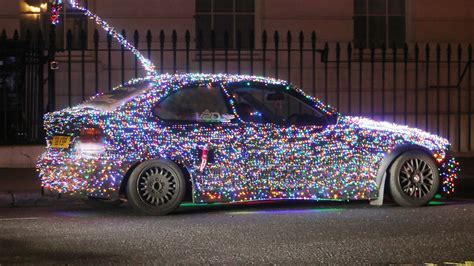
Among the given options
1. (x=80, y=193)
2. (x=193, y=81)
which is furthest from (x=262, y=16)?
(x=80, y=193)

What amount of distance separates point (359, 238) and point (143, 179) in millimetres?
2466

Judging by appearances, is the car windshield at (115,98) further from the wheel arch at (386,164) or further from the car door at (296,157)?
the wheel arch at (386,164)

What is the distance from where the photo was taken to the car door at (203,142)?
9.17 metres

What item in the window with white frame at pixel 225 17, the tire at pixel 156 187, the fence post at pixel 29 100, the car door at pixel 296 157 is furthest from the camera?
the window with white frame at pixel 225 17

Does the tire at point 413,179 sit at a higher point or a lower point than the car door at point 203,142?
lower

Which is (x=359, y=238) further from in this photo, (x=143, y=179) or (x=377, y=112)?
(x=377, y=112)

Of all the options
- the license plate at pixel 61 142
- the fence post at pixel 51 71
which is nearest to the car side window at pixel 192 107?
the license plate at pixel 61 142

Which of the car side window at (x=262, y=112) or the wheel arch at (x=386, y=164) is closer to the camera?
the car side window at (x=262, y=112)

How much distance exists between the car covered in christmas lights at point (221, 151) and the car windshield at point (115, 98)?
24mm

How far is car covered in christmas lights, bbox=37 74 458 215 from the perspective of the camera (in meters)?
9.02

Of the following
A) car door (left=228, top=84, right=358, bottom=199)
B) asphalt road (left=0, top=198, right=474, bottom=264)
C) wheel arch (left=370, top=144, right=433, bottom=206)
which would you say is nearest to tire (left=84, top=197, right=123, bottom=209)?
asphalt road (left=0, top=198, right=474, bottom=264)

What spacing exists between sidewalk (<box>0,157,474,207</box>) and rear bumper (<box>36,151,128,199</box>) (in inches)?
23.2

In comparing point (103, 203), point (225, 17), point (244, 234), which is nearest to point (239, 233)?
point (244, 234)

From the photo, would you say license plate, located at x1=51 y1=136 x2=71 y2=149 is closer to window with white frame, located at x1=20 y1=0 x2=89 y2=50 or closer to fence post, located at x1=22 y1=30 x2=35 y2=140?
fence post, located at x1=22 y1=30 x2=35 y2=140
